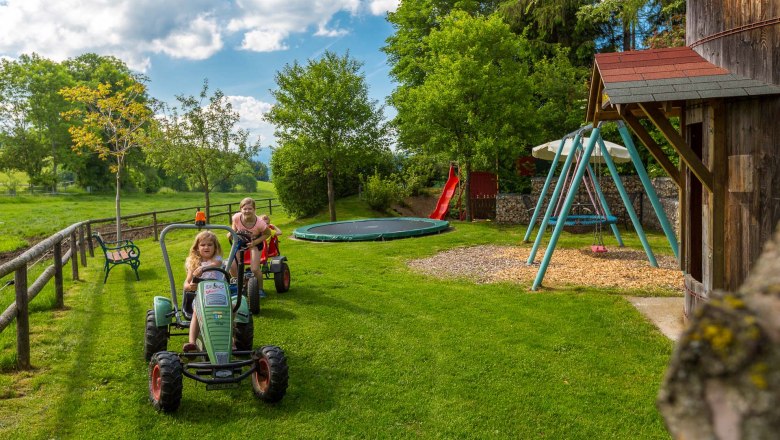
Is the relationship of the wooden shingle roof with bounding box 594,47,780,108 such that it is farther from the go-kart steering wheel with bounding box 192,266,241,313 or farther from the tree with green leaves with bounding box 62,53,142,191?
the tree with green leaves with bounding box 62,53,142,191

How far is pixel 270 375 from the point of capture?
4.59 m

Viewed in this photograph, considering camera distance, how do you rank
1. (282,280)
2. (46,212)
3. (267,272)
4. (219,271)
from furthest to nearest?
(46,212), (267,272), (282,280), (219,271)

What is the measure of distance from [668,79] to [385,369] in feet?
14.0

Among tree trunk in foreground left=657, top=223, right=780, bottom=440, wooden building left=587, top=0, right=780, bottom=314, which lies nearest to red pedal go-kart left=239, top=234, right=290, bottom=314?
wooden building left=587, top=0, right=780, bottom=314

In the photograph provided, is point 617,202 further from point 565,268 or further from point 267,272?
point 267,272

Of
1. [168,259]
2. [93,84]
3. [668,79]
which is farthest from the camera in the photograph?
[93,84]

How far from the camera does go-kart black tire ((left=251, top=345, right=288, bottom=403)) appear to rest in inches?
181

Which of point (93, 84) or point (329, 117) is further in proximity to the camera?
point (93, 84)

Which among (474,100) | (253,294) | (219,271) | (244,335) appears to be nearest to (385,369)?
(244,335)

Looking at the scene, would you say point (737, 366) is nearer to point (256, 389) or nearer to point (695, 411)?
point (695, 411)

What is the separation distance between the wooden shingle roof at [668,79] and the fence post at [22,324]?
6234mm

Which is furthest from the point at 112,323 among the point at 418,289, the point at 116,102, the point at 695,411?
the point at 116,102

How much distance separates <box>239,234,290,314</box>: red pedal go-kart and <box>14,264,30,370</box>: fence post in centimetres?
243

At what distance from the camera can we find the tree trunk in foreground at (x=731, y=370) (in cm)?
78
